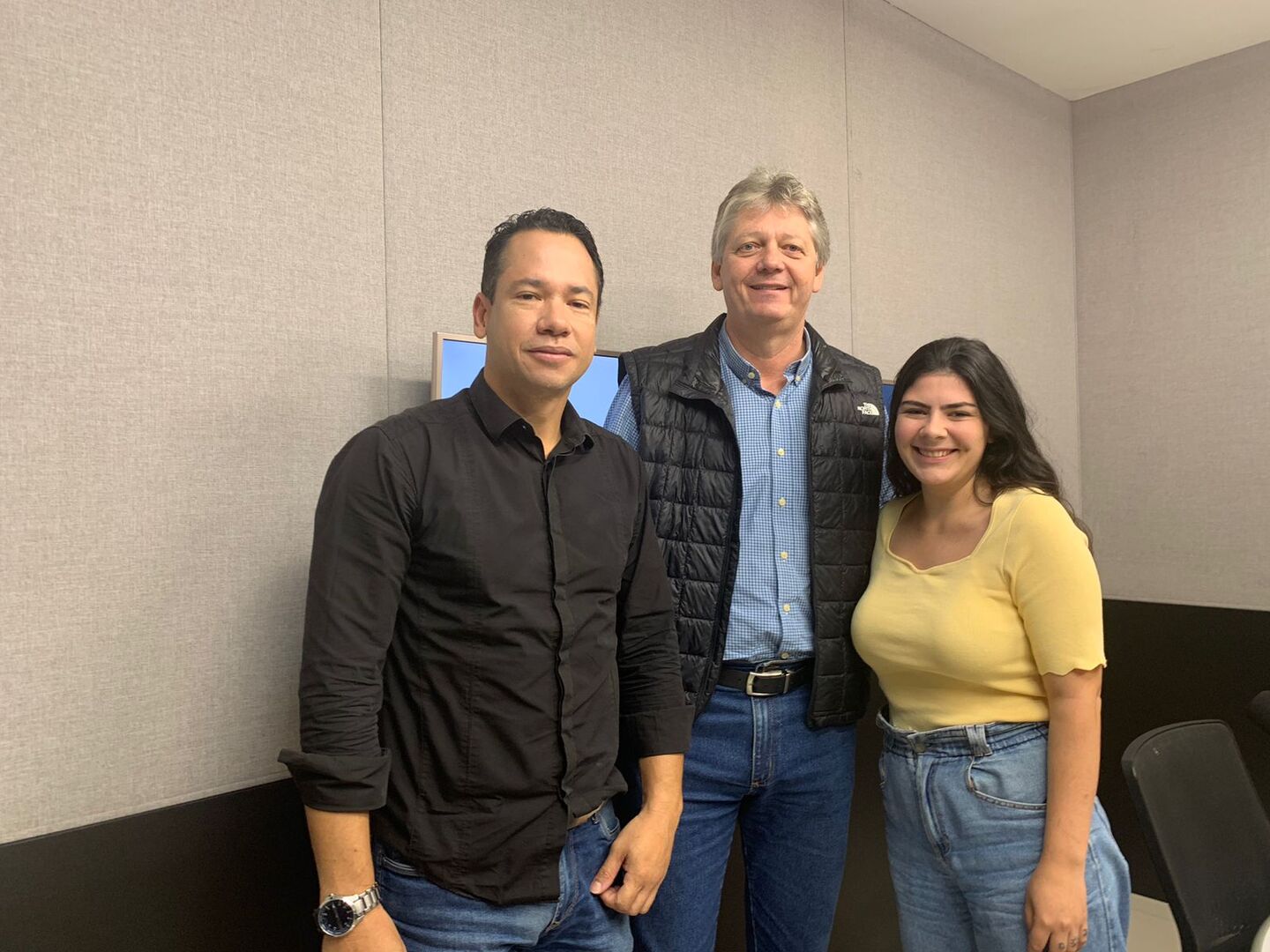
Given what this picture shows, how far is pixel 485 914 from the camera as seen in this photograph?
1337 millimetres

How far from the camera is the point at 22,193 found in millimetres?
1626

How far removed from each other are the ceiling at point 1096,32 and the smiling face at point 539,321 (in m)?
2.55

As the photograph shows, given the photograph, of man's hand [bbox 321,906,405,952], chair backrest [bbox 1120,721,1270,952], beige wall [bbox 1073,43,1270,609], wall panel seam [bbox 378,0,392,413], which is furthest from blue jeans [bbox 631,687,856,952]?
beige wall [bbox 1073,43,1270,609]

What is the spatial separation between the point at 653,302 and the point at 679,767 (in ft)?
4.68

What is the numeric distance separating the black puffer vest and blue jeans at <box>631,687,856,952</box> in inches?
2.5

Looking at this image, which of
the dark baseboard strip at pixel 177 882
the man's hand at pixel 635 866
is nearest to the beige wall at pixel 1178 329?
the dark baseboard strip at pixel 177 882

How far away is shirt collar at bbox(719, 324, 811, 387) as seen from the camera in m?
1.92

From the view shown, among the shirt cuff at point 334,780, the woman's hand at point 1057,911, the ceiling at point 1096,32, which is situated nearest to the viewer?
the shirt cuff at point 334,780

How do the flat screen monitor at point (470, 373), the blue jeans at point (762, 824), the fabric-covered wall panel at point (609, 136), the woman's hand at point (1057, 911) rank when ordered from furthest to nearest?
the fabric-covered wall panel at point (609, 136)
the flat screen monitor at point (470, 373)
the blue jeans at point (762, 824)
the woman's hand at point (1057, 911)

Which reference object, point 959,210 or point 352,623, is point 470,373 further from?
point 959,210

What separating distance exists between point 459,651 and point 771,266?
0.92 metres

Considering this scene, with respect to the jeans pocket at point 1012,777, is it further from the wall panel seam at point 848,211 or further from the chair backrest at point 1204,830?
the wall panel seam at point 848,211

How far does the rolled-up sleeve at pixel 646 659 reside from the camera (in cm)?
160

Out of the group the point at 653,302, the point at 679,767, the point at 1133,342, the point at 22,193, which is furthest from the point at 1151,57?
the point at 22,193
